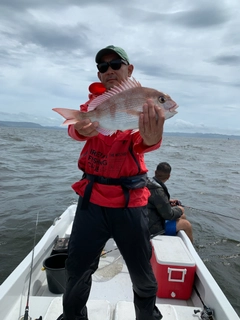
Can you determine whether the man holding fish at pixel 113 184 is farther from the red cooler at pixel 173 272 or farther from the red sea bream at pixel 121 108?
the red cooler at pixel 173 272

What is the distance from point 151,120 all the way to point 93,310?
2607mm

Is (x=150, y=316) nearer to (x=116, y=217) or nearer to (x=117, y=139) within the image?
(x=116, y=217)

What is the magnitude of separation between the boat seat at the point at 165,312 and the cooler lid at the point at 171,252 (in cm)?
64

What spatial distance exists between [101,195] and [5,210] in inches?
338

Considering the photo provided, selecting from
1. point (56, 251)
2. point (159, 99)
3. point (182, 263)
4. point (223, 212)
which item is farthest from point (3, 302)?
point (223, 212)

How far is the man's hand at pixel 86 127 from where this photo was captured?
229 centimetres

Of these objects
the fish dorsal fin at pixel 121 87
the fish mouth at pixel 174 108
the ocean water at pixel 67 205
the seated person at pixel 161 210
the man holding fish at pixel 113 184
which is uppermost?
the fish dorsal fin at pixel 121 87

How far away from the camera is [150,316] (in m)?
2.62

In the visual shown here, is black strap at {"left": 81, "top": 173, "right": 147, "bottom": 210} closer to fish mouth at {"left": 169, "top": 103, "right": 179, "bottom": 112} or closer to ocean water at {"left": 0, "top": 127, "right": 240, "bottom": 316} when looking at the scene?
fish mouth at {"left": 169, "top": 103, "right": 179, "bottom": 112}

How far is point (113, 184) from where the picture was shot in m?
2.50

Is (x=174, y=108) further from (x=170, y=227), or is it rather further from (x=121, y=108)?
(x=170, y=227)

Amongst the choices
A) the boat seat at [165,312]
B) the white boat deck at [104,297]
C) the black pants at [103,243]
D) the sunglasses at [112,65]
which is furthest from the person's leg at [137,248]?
the sunglasses at [112,65]

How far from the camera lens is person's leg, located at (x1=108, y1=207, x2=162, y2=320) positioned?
2.42m

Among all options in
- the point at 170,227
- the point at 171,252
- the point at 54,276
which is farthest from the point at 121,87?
the point at 170,227
